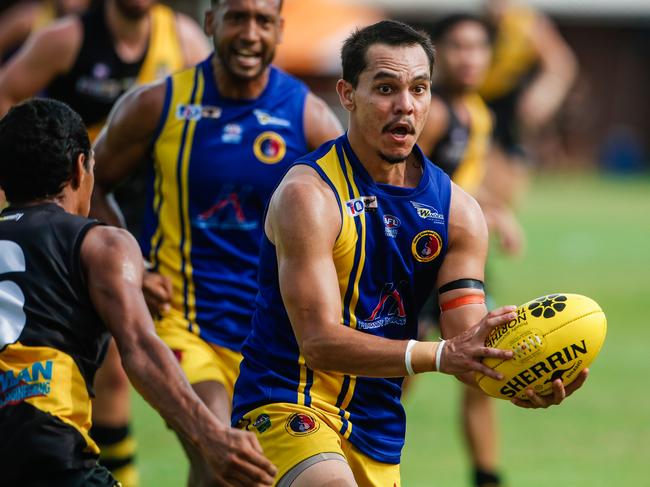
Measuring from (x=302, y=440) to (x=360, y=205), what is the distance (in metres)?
0.91

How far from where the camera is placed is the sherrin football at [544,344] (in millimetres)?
4773

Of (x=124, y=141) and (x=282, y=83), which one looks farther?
(x=282, y=83)

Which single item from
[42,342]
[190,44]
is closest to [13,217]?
[42,342]

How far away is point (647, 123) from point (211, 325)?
128 feet

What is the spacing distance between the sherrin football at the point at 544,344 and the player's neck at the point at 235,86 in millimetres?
2231

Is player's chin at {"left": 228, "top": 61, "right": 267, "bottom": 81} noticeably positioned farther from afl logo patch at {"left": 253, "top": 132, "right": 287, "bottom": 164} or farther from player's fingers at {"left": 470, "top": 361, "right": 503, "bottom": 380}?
player's fingers at {"left": 470, "top": 361, "right": 503, "bottom": 380}

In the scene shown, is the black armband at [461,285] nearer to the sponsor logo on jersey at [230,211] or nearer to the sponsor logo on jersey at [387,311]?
the sponsor logo on jersey at [387,311]

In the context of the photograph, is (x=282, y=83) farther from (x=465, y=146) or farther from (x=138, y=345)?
(x=465, y=146)

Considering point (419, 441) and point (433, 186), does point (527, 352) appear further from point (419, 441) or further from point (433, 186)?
point (419, 441)

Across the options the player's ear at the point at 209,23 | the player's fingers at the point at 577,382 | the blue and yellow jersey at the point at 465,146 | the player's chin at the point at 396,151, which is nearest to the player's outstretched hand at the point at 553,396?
the player's fingers at the point at 577,382

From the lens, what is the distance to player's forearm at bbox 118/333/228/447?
4582mm

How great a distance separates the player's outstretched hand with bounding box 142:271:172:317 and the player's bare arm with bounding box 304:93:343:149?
991mm

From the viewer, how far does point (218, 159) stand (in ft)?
21.4

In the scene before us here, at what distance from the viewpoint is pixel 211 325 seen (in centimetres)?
650
